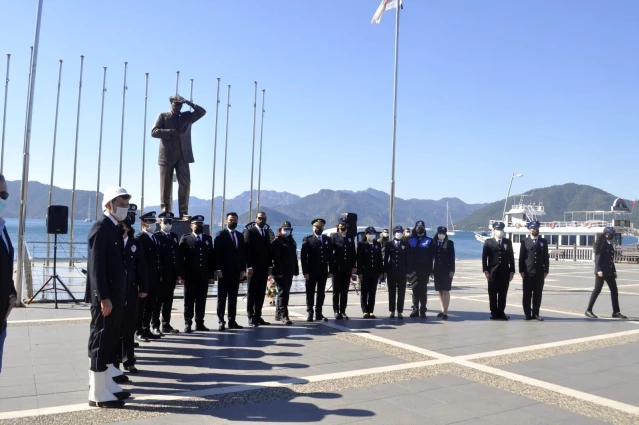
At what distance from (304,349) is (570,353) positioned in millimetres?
3765

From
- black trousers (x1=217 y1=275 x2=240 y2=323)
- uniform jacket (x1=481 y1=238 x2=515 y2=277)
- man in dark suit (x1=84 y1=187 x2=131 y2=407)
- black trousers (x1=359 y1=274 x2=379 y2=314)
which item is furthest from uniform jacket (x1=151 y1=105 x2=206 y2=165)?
man in dark suit (x1=84 y1=187 x2=131 y2=407)

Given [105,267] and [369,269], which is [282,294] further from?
[105,267]

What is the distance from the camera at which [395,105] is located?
17.4 meters

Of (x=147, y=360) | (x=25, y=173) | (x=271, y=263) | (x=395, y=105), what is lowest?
(x=147, y=360)

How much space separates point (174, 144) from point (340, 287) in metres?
5.79

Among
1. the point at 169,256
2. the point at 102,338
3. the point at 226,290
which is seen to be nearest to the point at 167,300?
the point at 169,256

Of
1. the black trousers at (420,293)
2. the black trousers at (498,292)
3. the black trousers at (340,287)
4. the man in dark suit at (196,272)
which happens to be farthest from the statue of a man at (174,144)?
the black trousers at (498,292)

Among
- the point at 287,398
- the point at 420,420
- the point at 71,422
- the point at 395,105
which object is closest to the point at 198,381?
the point at 287,398

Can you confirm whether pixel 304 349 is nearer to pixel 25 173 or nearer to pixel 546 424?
pixel 546 424

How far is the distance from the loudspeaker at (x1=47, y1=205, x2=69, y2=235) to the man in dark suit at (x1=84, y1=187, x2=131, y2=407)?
23.4 feet

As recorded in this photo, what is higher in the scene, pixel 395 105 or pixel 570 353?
pixel 395 105

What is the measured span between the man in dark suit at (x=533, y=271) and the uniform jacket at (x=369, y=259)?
2902 millimetres

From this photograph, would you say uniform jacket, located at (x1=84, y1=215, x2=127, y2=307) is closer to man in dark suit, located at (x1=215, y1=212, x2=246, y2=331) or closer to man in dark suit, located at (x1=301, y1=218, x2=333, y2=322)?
man in dark suit, located at (x1=215, y1=212, x2=246, y2=331)

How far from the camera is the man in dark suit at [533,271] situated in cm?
1027
